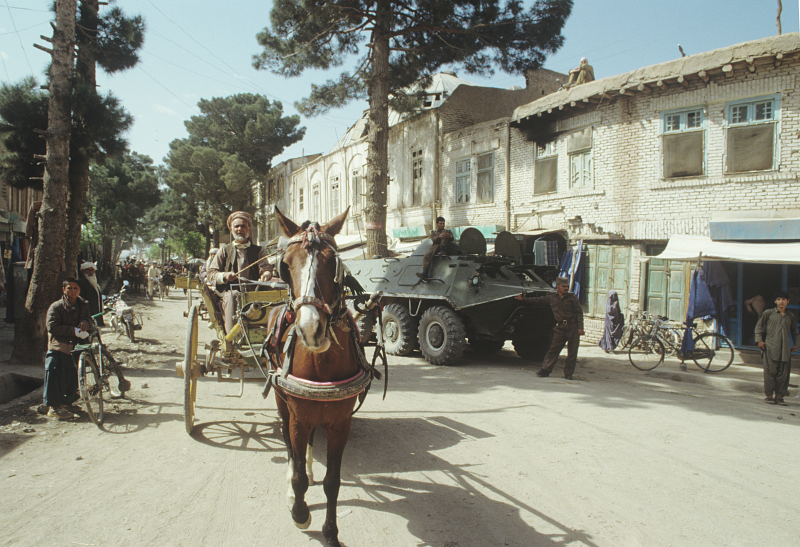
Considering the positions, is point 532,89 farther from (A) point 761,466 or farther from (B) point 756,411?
(A) point 761,466

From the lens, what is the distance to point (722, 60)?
36.3 ft

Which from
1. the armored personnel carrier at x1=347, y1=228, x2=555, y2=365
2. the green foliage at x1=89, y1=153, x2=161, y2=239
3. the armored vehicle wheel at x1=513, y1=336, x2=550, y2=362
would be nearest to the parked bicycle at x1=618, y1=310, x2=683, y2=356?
the armored vehicle wheel at x1=513, y1=336, x2=550, y2=362

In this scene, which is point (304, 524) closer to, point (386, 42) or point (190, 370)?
point (190, 370)

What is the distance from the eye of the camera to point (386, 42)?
15.0 metres

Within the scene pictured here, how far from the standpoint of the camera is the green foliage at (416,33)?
15.0 metres


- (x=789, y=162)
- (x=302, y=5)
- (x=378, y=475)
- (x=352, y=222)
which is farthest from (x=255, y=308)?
(x=352, y=222)

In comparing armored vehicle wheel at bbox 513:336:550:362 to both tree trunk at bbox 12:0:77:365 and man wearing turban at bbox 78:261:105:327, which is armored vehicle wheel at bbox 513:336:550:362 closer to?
man wearing turban at bbox 78:261:105:327

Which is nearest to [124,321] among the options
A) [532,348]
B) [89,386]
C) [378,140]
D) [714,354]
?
[89,386]

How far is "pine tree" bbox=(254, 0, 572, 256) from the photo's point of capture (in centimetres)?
1472

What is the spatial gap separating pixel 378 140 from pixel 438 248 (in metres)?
5.67

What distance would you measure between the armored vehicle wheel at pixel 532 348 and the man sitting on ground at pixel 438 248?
2308mm

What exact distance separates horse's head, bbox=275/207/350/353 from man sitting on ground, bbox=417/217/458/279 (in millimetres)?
7044

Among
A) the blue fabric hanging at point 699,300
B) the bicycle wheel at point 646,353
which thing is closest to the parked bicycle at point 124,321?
the bicycle wheel at point 646,353

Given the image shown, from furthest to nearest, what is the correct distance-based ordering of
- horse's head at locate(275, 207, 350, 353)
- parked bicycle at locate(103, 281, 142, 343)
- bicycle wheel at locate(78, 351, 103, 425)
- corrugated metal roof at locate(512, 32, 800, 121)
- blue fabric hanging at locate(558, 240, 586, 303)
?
blue fabric hanging at locate(558, 240, 586, 303) → parked bicycle at locate(103, 281, 142, 343) → corrugated metal roof at locate(512, 32, 800, 121) → bicycle wheel at locate(78, 351, 103, 425) → horse's head at locate(275, 207, 350, 353)
